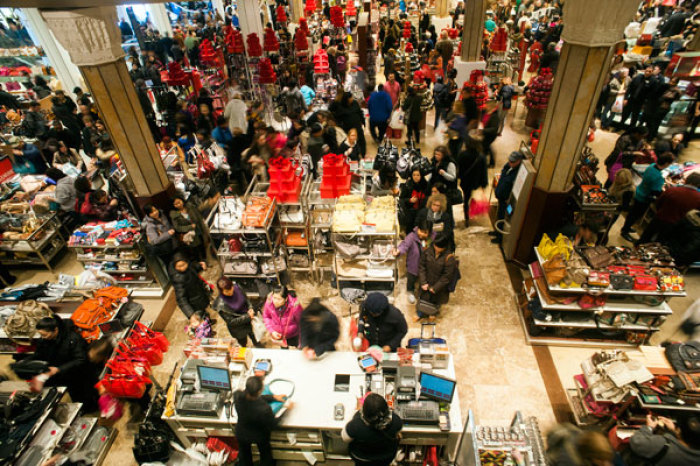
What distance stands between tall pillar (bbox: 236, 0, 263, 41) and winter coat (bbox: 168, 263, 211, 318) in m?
9.94

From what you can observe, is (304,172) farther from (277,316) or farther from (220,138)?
(277,316)

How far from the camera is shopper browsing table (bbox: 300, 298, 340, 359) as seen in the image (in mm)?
4477

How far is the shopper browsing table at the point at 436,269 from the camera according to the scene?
5609mm

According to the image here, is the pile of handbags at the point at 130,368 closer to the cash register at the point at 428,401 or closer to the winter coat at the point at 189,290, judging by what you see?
the winter coat at the point at 189,290

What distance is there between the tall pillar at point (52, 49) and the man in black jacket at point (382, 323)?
48.7 feet

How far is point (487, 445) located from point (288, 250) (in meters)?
4.40

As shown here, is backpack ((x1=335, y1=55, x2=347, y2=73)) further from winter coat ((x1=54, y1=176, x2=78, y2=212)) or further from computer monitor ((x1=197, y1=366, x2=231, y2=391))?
computer monitor ((x1=197, y1=366, x2=231, y2=391))

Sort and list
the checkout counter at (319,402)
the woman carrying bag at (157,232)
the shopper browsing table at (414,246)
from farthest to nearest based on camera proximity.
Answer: the woman carrying bag at (157,232) → the shopper browsing table at (414,246) → the checkout counter at (319,402)

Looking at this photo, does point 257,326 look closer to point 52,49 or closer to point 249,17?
point 249,17

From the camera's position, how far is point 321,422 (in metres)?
3.95

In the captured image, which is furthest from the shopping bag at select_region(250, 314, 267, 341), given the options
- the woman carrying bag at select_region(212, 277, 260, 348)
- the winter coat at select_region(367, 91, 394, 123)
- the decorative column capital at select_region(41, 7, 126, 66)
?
the winter coat at select_region(367, 91, 394, 123)

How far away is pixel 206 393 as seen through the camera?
4.24 meters

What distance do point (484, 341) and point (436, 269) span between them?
143 cm

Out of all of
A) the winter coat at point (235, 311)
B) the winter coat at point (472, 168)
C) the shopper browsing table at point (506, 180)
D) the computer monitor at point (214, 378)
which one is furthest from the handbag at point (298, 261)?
the shopper browsing table at point (506, 180)
